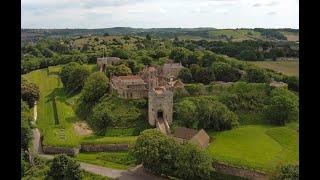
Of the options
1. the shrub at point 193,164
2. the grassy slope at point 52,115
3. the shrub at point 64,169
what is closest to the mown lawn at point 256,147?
the shrub at point 193,164

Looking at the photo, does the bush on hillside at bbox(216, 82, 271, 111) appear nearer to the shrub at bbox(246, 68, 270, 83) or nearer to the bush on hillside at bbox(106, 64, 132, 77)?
the shrub at bbox(246, 68, 270, 83)

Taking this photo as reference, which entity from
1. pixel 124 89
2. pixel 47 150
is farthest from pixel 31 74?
pixel 47 150

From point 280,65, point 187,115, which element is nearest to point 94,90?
point 187,115

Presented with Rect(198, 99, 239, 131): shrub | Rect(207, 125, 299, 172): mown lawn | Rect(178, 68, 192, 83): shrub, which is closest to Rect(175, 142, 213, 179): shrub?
Rect(207, 125, 299, 172): mown lawn

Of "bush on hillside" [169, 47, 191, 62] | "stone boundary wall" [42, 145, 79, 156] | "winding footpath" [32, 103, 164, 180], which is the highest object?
"bush on hillside" [169, 47, 191, 62]

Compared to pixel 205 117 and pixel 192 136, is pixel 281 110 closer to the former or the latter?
pixel 205 117
